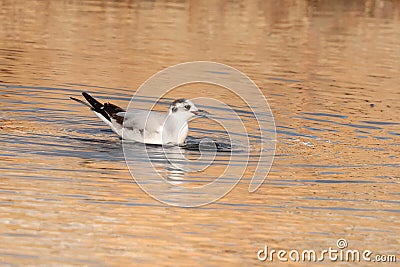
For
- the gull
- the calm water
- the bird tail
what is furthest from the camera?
the bird tail

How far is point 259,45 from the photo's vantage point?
22281mm

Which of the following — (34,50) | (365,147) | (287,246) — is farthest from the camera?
(34,50)

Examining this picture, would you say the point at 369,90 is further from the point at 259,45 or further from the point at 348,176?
the point at 348,176

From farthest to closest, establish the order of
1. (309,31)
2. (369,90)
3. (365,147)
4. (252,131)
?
(309,31)
(369,90)
(252,131)
(365,147)

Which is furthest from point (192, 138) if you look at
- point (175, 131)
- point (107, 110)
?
point (107, 110)

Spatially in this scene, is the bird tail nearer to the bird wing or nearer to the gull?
the gull

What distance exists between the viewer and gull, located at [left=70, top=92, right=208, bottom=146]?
13.0 m

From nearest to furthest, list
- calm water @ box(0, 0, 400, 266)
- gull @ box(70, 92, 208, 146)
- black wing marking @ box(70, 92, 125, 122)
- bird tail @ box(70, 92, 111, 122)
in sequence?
calm water @ box(0, 0, 400, 266) < gull @ box(70, 92, 208, 146) < black wing marking @ box(70, 92, 125, 122) < bird tail @ box(70, 92, 111, 122)

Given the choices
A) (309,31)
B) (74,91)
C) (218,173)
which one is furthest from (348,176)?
(309,31)

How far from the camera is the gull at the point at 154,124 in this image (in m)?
13.0

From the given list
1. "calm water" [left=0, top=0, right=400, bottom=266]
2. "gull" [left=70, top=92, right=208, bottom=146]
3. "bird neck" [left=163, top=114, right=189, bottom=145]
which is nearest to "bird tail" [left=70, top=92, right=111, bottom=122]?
A: "gull" [left=70, top=92, right=208, bottom=146]

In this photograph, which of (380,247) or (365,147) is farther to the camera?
(365,147)

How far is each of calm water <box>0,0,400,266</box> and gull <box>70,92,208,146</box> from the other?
25 cm

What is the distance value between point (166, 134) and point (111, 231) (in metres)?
4.22
